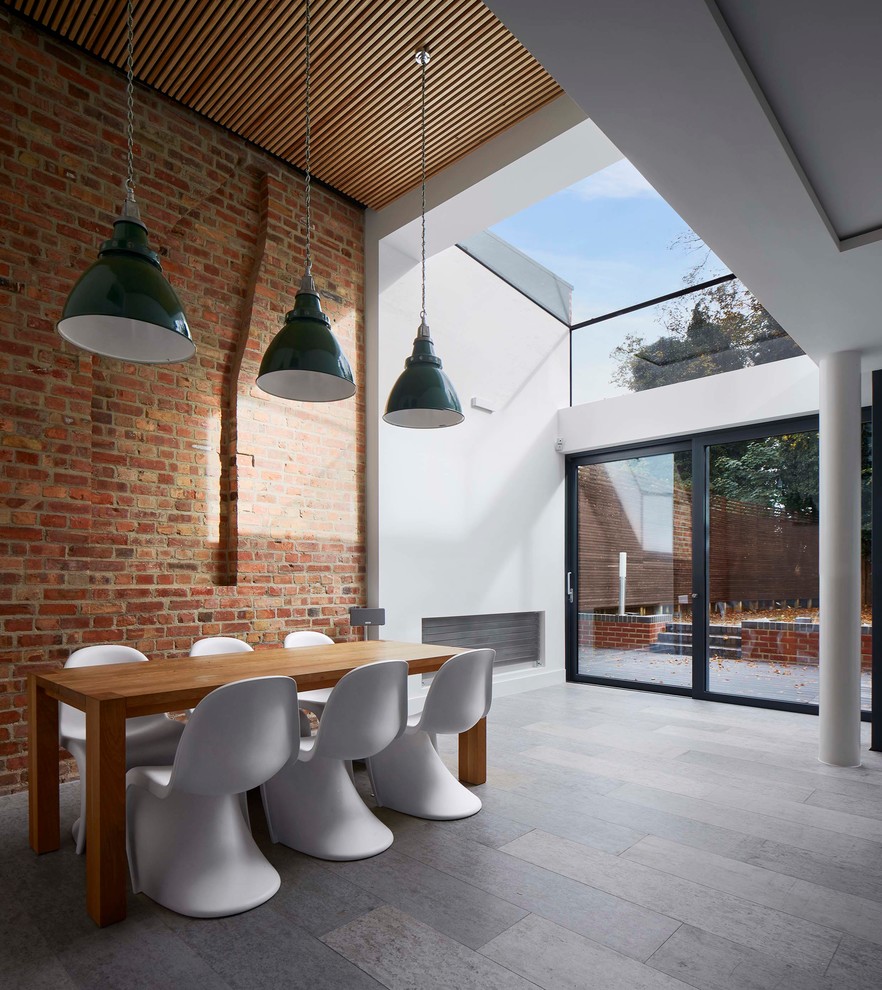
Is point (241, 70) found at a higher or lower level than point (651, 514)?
higher

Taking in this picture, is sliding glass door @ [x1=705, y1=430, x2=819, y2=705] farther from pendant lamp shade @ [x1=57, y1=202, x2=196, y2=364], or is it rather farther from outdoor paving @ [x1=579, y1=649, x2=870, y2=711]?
pendant lamp shade @ [x1=57, y1=202, x2=196, y2=364]

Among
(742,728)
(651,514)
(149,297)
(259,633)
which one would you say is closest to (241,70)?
(149,297)

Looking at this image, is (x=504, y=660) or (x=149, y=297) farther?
(x=504, y=660)

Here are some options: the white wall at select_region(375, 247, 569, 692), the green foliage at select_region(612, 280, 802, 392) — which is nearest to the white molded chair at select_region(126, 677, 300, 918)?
the white wall at select_region(375, 247, 569, 692)

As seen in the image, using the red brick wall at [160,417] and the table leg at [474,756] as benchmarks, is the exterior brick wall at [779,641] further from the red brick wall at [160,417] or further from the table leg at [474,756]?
the red brick wall at [160,417]

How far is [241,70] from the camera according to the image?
4.23m

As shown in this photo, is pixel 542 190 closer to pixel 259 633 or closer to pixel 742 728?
pixel 259 633

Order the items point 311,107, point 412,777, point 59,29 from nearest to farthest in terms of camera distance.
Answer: point 412,777 < point 59,29 < point 311,107

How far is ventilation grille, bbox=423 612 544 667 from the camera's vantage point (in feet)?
19.5

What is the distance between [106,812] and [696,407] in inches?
215

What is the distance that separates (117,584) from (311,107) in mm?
3278

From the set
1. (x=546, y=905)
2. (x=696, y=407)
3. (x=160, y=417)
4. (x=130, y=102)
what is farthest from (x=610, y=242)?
(x=546, y=905)

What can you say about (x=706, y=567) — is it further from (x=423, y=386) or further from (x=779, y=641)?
(x=423, y=386)

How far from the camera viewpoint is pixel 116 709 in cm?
238
